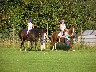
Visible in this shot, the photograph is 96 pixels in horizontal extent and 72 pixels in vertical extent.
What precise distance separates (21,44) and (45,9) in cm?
531

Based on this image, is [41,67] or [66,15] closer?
[41,67]

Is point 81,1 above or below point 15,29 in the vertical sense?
above

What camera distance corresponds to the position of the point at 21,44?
27.8 meters

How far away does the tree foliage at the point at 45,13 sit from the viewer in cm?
3177

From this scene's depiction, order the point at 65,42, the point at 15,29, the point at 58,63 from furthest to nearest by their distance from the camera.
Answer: the point at 15,29
the point at 65,42
the point at 58,63

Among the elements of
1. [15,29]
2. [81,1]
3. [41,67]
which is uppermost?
[81,1]

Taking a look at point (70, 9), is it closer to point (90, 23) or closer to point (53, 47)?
point (90, 23)

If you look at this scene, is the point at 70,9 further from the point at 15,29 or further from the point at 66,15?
the point at 15,29

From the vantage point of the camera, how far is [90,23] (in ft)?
105

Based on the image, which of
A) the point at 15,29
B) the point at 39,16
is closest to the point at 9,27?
the point at 15,29

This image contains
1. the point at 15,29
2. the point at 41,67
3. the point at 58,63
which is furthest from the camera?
the point at 15,29

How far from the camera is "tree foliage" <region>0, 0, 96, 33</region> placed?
104 feet

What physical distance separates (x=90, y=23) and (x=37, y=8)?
191 inches

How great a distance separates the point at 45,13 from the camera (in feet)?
104
